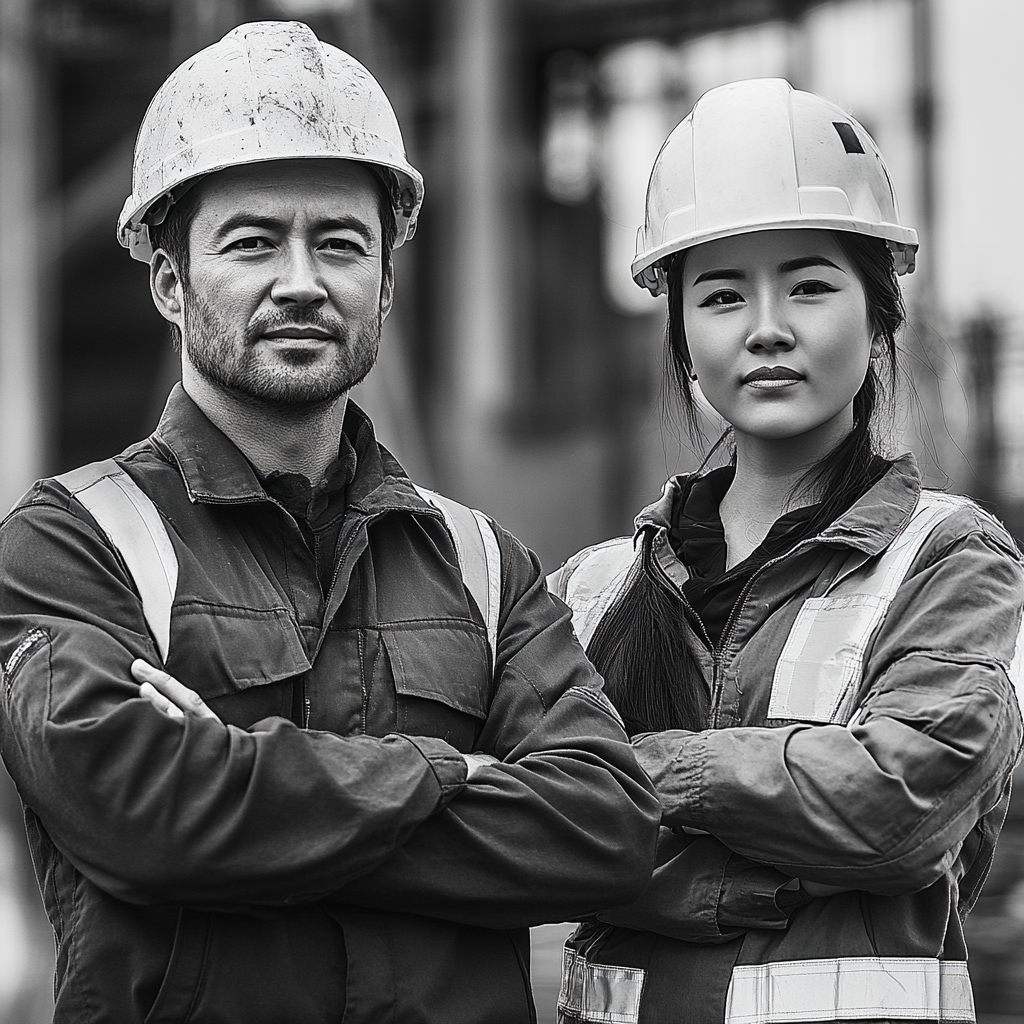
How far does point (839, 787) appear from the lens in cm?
263

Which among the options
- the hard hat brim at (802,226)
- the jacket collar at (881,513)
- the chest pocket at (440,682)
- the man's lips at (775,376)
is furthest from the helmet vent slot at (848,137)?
the chest pocket at (440,682)

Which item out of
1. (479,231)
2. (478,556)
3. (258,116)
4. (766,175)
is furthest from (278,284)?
(479,231)

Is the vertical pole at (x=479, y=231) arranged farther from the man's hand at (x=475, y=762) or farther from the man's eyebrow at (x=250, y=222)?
the man's hand at (x=475, y=762)

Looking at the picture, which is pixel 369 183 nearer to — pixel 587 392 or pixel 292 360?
pixel 292 360

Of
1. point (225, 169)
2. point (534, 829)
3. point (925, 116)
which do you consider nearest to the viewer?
point (534, 829)

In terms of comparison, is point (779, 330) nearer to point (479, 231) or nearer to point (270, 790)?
point (270, 790)

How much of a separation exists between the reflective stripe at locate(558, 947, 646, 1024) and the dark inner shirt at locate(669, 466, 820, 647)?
599mm

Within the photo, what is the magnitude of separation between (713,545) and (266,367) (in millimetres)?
927

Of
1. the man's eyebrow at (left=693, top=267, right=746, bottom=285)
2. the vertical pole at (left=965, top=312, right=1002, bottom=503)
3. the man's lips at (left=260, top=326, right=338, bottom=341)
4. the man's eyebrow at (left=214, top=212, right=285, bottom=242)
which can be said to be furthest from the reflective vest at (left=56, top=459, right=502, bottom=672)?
the vertical pole at (left=965, top=312, right=1002, bottom=503)

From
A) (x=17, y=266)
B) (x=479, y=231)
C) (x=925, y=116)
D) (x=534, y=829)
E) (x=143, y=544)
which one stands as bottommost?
(x=534, y=829)

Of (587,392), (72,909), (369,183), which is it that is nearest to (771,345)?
(369,183)

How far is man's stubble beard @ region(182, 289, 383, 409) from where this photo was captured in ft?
9.08

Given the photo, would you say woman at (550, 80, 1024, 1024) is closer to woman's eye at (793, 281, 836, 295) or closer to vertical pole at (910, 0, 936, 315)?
woman's eye at (793, 281, 836, 295)

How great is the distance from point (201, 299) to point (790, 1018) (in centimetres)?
151
